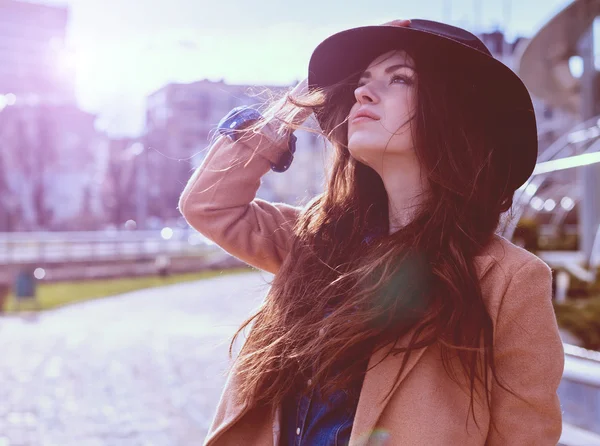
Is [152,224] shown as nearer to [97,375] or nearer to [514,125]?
[97,375]

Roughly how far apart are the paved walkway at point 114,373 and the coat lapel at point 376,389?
714 mm

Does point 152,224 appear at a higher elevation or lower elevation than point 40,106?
lower

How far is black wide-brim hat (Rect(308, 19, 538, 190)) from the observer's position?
6.30ft

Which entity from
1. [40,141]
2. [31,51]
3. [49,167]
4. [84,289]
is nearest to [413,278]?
[84,289]

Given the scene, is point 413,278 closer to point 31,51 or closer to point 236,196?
point 236,196

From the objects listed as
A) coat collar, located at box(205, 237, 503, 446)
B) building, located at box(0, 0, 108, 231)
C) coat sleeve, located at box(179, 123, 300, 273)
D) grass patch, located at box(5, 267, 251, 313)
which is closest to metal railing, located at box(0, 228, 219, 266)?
grass patch, located at box(5, 267, 251, 313)

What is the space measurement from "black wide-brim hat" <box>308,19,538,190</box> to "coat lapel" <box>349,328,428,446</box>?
0.57 metres

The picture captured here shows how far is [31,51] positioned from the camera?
92125 millimetres

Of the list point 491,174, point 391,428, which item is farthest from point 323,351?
point 491,174

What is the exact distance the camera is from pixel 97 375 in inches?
309

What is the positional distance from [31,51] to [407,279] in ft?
323

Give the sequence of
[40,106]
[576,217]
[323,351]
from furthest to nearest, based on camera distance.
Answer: [40,106] < [576,217] < [323,351]

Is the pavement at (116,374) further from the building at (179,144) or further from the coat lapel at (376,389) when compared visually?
the building at (179,144)

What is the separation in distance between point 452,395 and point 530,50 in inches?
553
